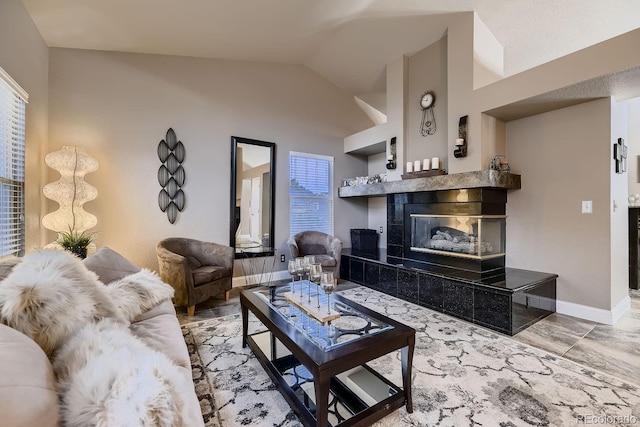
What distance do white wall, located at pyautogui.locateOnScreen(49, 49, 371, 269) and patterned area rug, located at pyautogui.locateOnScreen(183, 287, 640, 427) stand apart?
1.89 m

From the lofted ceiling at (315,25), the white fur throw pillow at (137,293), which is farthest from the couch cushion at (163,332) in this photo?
the lofted ceiling at (315,25)

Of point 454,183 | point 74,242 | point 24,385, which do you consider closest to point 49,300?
point 24,385

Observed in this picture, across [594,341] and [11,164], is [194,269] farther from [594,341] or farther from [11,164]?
[594,341]

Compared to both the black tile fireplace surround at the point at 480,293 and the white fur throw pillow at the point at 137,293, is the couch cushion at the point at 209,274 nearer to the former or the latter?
the white fur throw pillow at the point at 137,293

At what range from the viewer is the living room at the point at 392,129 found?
2.67 metres

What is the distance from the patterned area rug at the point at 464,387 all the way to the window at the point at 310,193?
2539mm

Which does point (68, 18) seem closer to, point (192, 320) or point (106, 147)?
point (106, 147)

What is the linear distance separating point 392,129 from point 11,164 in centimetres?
429

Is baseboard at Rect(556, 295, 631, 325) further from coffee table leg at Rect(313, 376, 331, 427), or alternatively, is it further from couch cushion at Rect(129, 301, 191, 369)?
couch cushion at Rect(129, 301, 191, 369)

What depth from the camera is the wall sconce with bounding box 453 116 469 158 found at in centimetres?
325

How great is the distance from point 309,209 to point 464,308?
2780 mm

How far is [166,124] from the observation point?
3635 mm

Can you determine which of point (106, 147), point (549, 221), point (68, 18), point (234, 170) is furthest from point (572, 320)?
Answer: point (68, 18)

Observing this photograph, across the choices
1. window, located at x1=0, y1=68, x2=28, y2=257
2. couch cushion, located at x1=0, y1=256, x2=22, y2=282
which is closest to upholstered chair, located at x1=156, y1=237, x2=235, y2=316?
window, located at x1=0, y1=68, x2=28, y2=257
